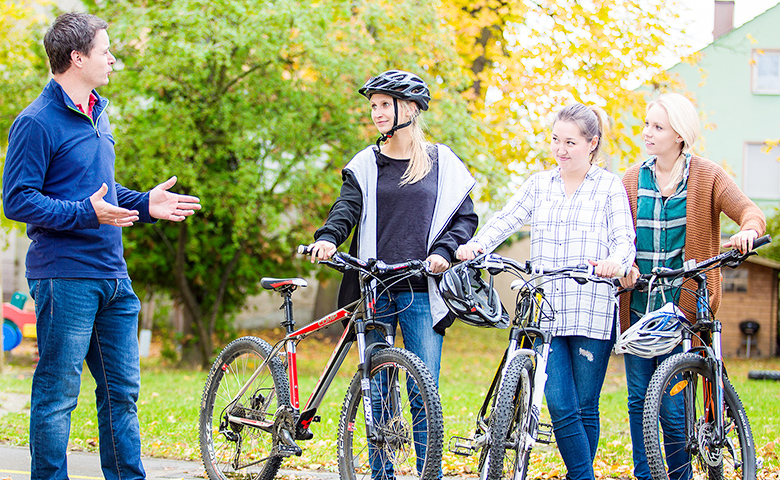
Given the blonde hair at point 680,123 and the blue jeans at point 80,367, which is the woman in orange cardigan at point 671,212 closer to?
the blonde hair at point 680,123

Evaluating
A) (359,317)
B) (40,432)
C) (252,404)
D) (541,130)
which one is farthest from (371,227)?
(541,130)

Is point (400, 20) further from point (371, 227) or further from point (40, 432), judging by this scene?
point (40, 432)

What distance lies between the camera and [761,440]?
589cm

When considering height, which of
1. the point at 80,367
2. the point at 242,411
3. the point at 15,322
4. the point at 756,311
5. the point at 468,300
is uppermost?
the point at 468,300

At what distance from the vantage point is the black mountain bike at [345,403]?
11.1 feet

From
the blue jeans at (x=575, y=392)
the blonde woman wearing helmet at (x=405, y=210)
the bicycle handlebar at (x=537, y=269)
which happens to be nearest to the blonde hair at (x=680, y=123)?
the bicycle handlebar at (x=537, y=269)

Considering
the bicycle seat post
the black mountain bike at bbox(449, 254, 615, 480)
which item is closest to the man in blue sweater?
the bicycle seat post

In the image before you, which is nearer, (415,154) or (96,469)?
(415,154)

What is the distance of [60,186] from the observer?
331cm

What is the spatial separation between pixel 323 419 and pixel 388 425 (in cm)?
335

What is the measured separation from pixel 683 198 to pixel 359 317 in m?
1.70

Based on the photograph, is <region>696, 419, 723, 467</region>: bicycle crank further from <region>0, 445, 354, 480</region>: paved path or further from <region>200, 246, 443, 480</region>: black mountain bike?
<region>0, 445, 354, 480</region>: paved path

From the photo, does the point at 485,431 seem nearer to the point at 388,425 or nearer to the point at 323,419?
the point at 388,425

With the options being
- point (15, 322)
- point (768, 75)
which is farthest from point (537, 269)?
point (768, 75)
